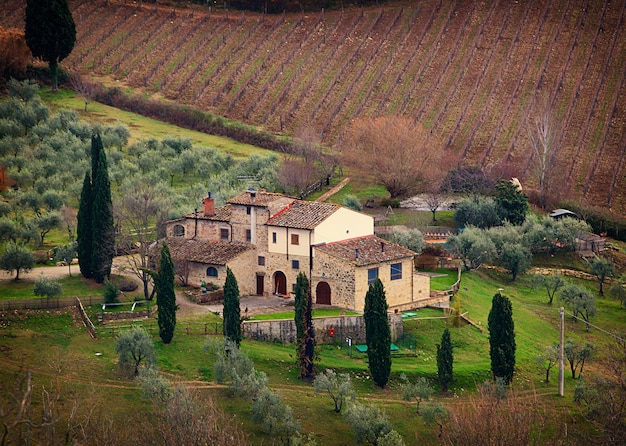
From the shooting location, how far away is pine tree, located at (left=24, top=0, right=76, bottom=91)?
119062 millimetres

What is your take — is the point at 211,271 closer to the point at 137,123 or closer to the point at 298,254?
the point at 298,254

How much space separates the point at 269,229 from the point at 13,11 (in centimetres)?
8766

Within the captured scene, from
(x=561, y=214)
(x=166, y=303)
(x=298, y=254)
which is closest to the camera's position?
(x=166, y=303)

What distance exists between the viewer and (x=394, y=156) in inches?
3981

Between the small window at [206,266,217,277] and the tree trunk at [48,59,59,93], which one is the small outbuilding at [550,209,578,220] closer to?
the small window at [206,266,217,277]

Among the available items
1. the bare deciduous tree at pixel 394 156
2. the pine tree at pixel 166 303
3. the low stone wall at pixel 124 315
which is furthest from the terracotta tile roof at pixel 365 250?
the bare deciduous tree at pixel 394 156

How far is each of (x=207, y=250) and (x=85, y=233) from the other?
7.54 metres

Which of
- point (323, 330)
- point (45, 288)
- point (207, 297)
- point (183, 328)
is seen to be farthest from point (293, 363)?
point (45, 288)

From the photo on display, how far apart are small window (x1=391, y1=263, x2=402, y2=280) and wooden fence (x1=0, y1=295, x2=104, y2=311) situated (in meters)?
17.0

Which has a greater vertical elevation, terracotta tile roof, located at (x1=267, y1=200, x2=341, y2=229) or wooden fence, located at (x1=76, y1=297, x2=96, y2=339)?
terracotta tile roof, located at (x1=267, y1=200, x2=341, y2=229)

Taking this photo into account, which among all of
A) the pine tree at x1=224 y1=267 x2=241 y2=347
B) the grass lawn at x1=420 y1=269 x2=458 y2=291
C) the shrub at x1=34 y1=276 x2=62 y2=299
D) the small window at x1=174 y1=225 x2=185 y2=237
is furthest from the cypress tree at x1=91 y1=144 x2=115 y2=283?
the grass lawn at x1=420 y1=269 x2=458 y2=291

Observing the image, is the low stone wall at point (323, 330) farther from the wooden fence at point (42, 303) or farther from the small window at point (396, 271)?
the wooden fence at point (42, 303)

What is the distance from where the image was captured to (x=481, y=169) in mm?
108188

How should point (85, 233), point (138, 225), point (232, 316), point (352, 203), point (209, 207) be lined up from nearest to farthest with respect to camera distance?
point (232, 316)
point (85, 233)
point (138, 225)
point (209, 207)
point (352, 203)
